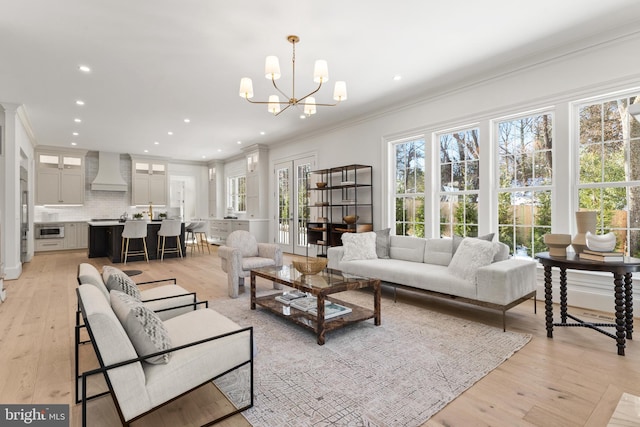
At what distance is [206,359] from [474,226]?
13.5ft

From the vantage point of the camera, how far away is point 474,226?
4.64 meters

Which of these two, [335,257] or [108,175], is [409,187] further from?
[108,175]

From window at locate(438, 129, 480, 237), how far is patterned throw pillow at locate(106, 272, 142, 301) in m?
4.22

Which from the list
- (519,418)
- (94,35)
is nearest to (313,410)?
(519,418)

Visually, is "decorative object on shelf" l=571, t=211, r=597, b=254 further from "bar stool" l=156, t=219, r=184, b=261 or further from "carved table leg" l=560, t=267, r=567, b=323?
"bar stool" l=156, t=219, r=184, b=261

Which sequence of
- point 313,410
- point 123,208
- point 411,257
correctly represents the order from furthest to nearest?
point 123,208
point 411,257
point 313,410

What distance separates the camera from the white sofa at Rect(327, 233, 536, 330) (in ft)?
10.0

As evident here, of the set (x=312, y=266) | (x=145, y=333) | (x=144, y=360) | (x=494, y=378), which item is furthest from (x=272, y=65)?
(x=494, y=378)

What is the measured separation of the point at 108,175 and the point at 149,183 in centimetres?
112

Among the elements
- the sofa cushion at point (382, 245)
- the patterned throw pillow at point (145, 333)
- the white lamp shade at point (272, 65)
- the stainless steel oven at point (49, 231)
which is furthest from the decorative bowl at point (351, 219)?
the stainless steel oven at point (49, 231)

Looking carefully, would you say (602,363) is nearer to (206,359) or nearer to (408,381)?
(408,381)

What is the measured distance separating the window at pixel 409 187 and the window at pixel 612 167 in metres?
2.08

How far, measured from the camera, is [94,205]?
966 cm

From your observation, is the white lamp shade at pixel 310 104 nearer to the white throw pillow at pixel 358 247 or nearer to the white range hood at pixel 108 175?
the white throw pillow at pixel 358 247
